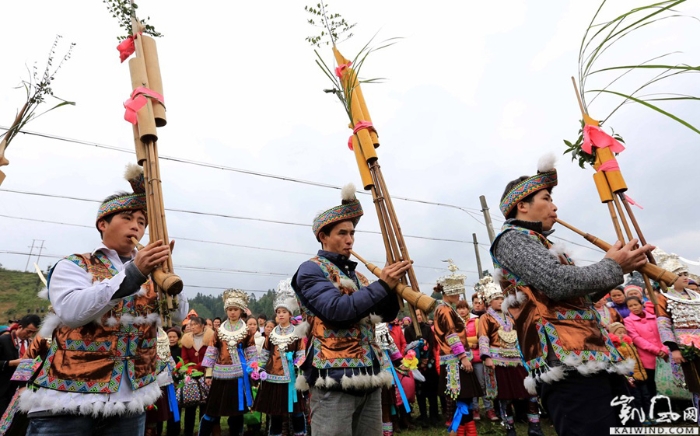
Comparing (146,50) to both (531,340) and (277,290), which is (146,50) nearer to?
(531,340)

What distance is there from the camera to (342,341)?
8.59 feet

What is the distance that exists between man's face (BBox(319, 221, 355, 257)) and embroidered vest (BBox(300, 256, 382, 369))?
0.60ft

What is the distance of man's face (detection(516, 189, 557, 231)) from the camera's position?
8.89 ft

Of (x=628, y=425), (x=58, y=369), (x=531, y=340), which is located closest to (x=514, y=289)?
(x=531, y=340)

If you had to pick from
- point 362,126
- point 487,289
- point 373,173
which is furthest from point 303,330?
point 487,289

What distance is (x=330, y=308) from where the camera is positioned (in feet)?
8.05

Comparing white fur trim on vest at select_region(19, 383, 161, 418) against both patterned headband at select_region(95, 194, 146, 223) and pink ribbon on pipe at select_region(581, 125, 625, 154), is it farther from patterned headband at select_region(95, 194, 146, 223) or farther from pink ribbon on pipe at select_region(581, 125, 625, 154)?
pink ribbon on pipe at select_region(581, 125, 625, 154)

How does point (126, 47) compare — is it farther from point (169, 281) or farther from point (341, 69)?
point (169, 281)

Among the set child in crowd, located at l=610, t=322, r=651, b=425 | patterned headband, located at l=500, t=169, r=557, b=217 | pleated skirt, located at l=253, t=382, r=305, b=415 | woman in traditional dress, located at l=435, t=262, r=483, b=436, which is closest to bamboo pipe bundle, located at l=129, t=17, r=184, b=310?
patterned headband, located at l=500, t=169, r=557, b=217

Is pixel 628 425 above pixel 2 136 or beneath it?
beneath

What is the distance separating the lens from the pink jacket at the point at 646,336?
6.84 meters

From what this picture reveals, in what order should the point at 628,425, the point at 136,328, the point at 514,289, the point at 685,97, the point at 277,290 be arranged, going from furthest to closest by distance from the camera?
the point at 277,290 → the point at 514,289 → the point at 136,328 → the point at 628,425 → the point at 685,97

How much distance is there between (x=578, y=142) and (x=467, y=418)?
4.47m

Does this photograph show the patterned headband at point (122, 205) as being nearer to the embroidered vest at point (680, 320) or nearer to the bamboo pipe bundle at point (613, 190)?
the bamboo pipe bundle at point (613, 190)
